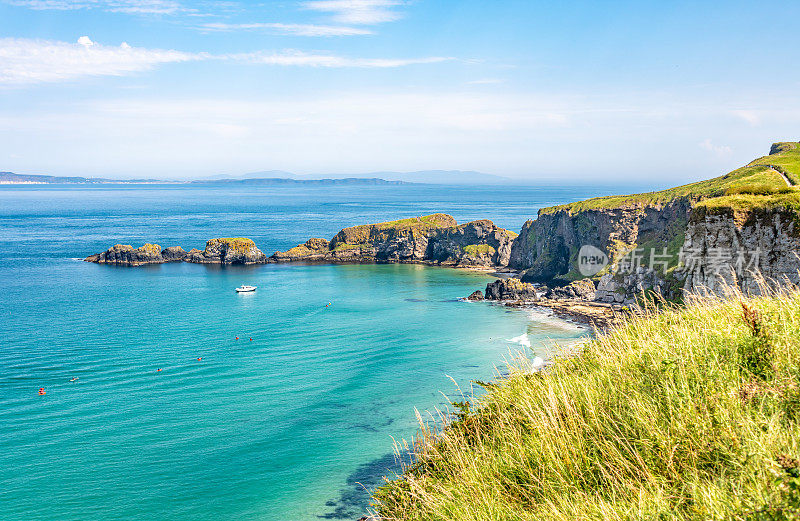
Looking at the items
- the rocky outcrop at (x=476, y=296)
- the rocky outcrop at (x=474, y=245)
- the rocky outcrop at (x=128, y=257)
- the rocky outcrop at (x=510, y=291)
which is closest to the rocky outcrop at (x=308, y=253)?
the rocky outcrop at (x=128, y=257)

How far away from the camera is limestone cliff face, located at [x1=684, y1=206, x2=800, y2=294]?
3869cm

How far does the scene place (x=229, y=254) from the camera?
122875 millimetres

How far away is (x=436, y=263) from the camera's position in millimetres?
125625

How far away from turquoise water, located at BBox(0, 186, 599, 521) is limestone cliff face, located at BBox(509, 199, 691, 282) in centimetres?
1442

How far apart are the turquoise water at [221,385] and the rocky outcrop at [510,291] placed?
615cm

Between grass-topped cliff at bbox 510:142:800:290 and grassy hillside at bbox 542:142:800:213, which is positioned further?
grass-topped cliff at bbox 510:142:800:290

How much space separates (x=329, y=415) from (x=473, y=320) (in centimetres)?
3487

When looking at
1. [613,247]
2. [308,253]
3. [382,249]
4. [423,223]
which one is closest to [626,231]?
[613,247]

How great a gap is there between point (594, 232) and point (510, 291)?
68.3ft

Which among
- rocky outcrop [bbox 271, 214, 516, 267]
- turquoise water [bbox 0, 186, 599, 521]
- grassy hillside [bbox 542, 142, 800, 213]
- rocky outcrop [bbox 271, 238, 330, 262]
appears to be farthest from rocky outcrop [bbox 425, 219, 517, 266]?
rocky outcrop [bbox 271, 238, 330, 262]

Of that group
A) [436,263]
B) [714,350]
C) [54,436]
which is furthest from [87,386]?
[436,263]

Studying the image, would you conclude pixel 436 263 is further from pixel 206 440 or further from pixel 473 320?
pixel 206 440

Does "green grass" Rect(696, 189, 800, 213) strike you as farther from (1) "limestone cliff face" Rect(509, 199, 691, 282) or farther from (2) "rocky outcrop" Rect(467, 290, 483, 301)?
(2) "rocky outcrop" Rect(467, 290, 483, 301)
